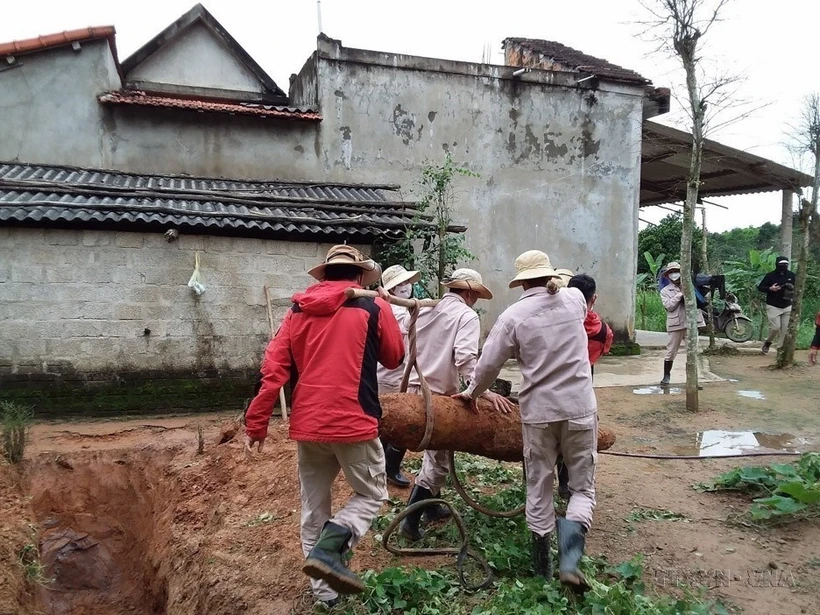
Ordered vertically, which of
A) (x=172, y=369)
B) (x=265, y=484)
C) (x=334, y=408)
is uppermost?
(x=334, y=408)

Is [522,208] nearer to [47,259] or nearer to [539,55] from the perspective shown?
[539,55]

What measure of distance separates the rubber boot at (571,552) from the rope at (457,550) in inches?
17.9

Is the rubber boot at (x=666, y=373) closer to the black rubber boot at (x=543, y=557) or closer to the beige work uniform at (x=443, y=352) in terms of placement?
the beige work uniform at (x=443, y=352)

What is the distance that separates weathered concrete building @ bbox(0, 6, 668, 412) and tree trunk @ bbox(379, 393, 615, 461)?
15.0ft

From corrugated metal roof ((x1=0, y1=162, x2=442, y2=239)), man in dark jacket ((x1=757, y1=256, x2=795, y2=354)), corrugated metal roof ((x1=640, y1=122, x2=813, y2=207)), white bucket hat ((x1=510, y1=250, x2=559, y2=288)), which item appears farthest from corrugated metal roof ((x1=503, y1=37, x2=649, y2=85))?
white bucket hat ((x1=510, y1=250, x2=559, y2=288))

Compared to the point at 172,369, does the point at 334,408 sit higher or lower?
higher

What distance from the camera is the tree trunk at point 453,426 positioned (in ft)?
11.7

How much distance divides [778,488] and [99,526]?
236 inches

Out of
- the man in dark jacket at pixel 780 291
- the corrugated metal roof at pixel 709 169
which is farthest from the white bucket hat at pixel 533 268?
the corrugated metal roof at pixel 709 169

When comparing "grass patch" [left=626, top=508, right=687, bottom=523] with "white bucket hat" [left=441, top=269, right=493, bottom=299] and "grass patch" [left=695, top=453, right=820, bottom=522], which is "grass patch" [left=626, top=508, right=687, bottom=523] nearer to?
"grass patch" [left=695, top=453, right=820, bottom=522]

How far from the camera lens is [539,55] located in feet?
42.7

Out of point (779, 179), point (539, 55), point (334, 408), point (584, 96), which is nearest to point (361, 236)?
point (334, 408)

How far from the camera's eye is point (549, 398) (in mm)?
3359

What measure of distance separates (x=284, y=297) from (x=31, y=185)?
353 centimetres
